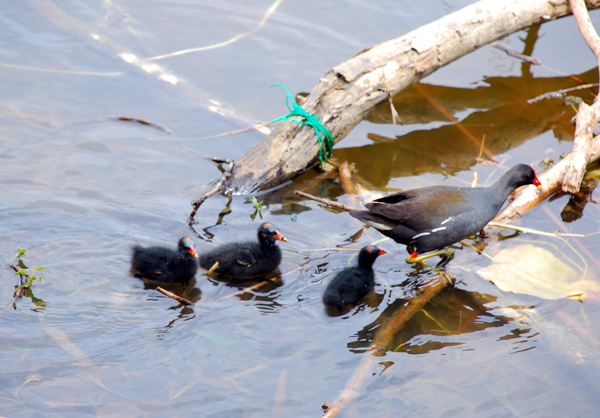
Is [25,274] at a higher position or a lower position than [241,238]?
higher

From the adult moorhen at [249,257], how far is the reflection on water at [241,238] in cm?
13

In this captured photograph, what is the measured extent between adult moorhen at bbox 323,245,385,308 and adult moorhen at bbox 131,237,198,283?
3.49 ft

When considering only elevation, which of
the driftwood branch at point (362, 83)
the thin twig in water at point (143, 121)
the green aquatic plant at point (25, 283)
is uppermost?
the thin twig in water at point (143, 121)

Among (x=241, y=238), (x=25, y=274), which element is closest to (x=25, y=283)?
(x=25, y=274)

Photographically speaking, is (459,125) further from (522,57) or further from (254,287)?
(254,287)

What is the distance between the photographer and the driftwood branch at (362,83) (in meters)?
5.15

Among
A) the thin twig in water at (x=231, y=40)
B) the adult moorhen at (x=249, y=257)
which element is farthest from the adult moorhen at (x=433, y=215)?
the thin twig in water at (x=231, y=40)

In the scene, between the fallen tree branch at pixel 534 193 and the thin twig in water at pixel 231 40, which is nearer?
the fallen tree branch at pixel 534 193

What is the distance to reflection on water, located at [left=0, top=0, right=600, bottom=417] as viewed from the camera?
128 inches

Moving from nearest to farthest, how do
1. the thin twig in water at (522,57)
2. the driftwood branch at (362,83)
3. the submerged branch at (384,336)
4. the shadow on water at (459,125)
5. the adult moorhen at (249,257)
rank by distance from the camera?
the submerged branch at (384,336) < the adult moorhen at (249,257) < the driftwood branch at (362,83) < the shadow on water at (459,125) < the thin twig in water at (522,57)

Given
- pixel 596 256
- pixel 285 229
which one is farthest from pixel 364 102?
pixel 596 256

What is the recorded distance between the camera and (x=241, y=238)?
15.5ft

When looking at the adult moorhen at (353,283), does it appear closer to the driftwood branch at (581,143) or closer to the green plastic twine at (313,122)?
the green plastic twine at (313,122)

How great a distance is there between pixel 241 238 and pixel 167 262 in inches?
35.4
